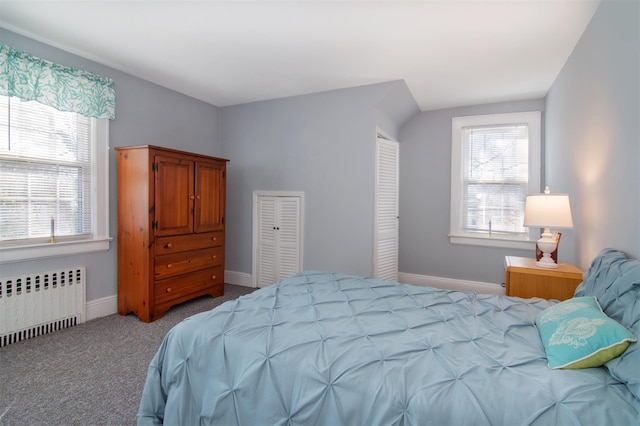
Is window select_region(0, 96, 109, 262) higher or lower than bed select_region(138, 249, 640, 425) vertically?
higher

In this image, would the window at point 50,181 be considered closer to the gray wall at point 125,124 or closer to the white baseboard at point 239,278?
the gray wall at point 125,124

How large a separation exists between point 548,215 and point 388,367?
193 centimetres

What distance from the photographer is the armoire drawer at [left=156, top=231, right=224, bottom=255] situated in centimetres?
312

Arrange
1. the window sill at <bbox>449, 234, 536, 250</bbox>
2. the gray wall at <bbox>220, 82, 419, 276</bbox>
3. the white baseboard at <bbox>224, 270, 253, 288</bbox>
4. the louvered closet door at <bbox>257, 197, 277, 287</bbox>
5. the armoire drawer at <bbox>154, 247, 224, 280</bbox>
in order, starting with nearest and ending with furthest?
the armoire drawer at <bbox>154, 247, 224, 280</bbox>, the gray wall at <bbox>220, 82, 419, 276</bbox>, the window sill at <bbox>449, 234, 536, 250</bbox>, the louvered closet door at <bbox>257, 197, 277, 287</bbox>, the white baseboard at <bbox>224, 270, 253, 288</bbox>

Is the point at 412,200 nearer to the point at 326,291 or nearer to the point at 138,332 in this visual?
the point at 326,291

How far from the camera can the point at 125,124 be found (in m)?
3.31

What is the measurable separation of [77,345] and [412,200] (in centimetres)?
411

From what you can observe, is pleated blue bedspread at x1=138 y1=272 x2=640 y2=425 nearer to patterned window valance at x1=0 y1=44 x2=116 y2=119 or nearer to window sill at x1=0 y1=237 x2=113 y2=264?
window sill at x1=0 y1=237 x2=113 y2=264

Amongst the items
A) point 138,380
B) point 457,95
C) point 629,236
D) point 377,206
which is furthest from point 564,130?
point 138,380

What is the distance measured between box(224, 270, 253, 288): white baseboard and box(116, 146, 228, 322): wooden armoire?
813 millimetres

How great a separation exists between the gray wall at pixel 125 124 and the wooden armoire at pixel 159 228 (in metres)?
0.15

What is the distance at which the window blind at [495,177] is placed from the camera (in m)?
3.92

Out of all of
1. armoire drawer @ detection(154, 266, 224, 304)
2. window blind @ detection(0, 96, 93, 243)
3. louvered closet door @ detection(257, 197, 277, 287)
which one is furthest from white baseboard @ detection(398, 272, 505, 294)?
window blind @ detection(0, 96, 93, 243)

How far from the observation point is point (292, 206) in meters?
4.07
